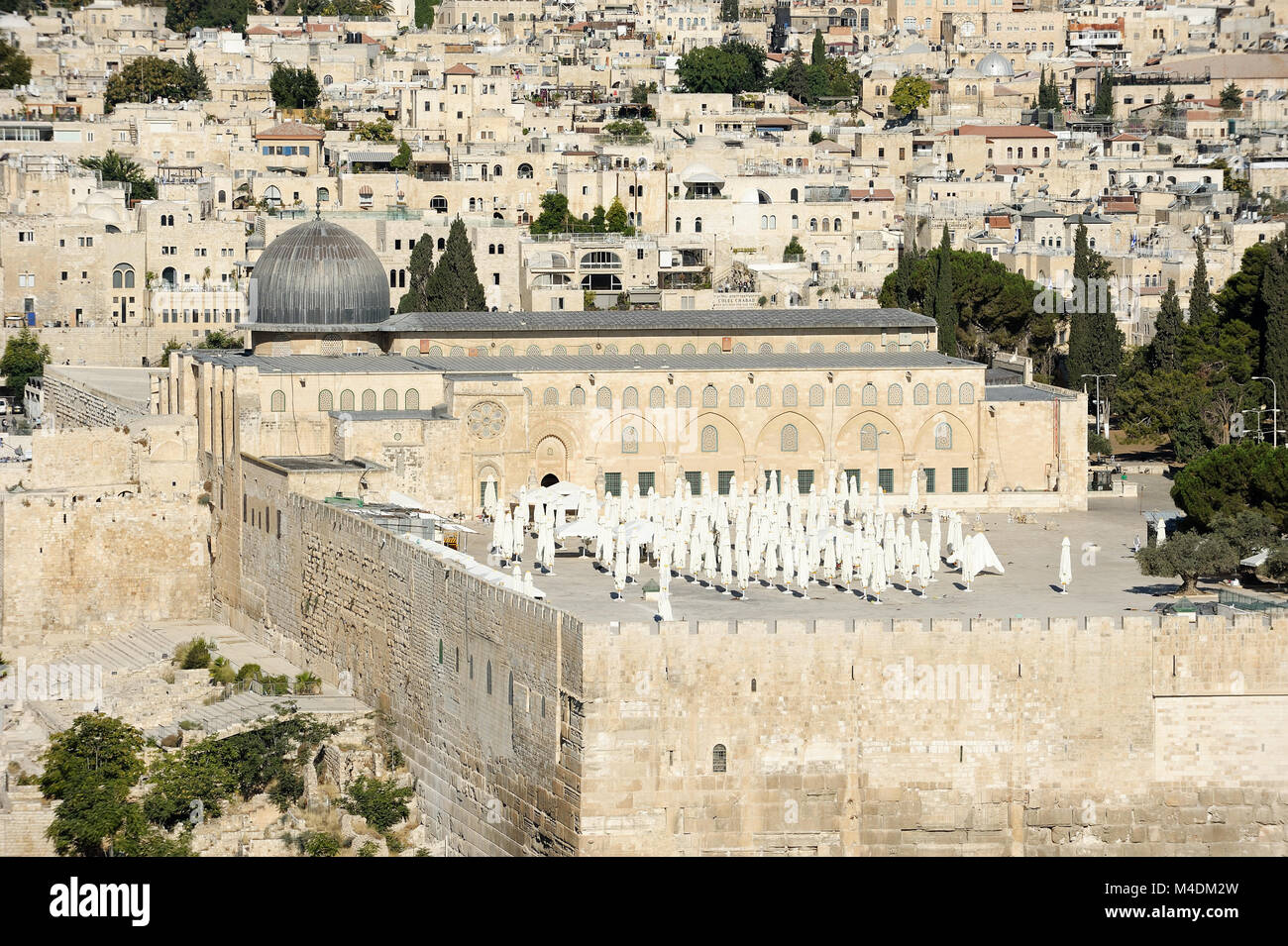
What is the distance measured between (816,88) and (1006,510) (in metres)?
81.2

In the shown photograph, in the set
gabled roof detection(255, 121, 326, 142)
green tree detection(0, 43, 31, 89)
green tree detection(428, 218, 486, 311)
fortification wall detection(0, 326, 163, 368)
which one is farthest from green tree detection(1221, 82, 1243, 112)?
green tree detection(428, 218, 486, 311)

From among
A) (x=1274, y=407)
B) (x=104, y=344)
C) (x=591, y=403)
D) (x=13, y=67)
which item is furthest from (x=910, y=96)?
(x=591, y=403)

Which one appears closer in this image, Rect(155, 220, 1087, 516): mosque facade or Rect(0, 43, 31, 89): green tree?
Rect(155, 220, 1087, 516): mosque facade

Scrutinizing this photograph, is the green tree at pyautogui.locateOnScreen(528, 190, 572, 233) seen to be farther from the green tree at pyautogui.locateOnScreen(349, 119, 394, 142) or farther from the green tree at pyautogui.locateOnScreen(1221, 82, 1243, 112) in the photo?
the green tree at pyautogui.locateOnScreen(1221, 82, 1243, 112)

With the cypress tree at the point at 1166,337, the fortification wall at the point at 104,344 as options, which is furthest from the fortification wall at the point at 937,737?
the fortification wall at the point at 104,344

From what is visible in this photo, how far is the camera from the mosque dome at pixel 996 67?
479ft

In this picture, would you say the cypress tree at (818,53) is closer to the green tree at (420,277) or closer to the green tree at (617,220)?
the green tree at (617,220)

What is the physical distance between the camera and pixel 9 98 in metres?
123

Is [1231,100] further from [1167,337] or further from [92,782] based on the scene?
[92,782]

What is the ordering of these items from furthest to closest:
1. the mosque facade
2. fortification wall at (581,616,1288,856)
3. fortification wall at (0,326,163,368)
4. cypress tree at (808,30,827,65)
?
cypress tree at (808,30,827,65) < fortification wall at (0,326,163,368) < the mosque facade < fortification wall at (581,616,1288,856)

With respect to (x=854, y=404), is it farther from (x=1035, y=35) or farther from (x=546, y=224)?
(x=1035, y=35)

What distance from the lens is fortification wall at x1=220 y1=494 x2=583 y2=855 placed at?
42906 millimetres

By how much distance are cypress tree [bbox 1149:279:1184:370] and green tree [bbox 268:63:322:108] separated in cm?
5423
